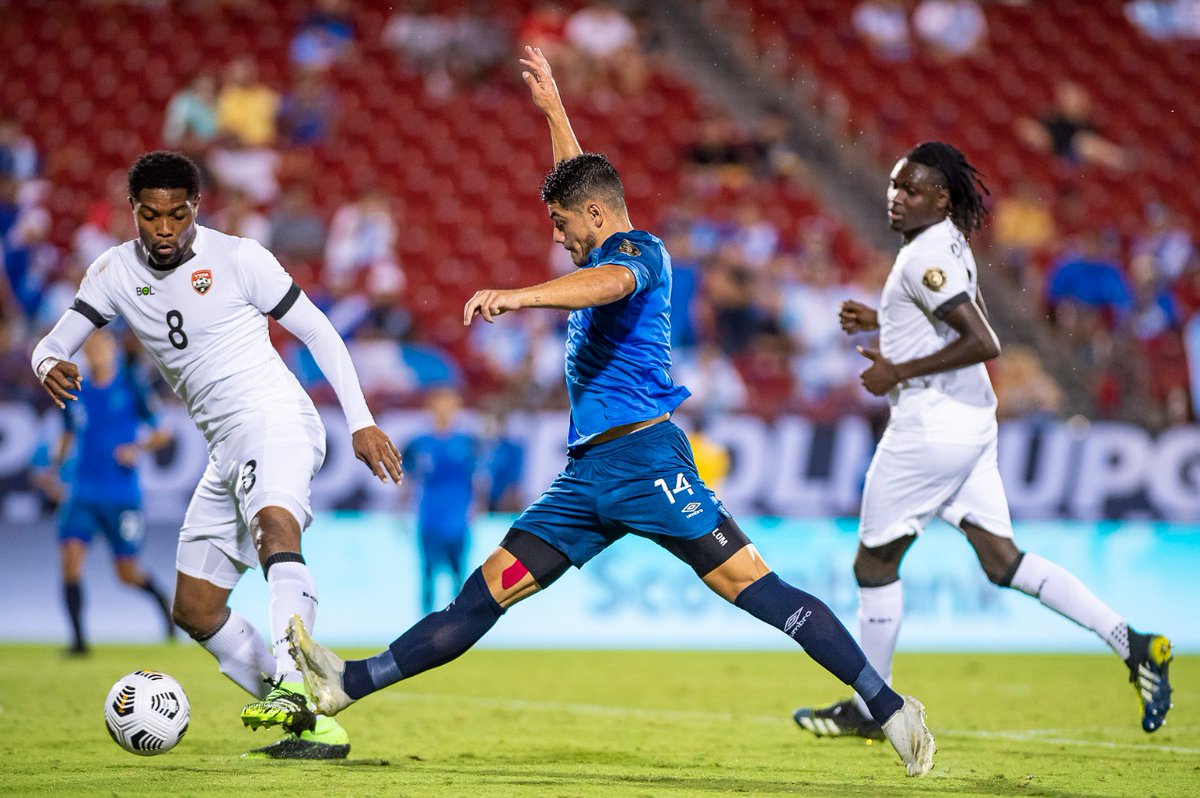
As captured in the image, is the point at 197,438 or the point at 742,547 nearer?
the point at 742,547

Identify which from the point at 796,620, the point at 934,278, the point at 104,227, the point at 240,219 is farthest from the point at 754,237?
the point at 796,620

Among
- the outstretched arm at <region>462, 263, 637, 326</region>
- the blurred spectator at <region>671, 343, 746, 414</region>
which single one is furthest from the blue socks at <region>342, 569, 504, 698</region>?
the blurred spectator at <region>671, 343, 746, 414</region>

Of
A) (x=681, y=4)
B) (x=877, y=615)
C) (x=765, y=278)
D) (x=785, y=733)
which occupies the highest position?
(x=681, y=4)

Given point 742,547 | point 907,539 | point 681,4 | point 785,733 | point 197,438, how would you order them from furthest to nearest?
point 681,4
point 197,438
point 785,733
point 907,539
point 742,547

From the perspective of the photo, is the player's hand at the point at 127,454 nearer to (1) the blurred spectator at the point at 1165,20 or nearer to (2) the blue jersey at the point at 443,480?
(2) the blue jersey at the point at 443,480

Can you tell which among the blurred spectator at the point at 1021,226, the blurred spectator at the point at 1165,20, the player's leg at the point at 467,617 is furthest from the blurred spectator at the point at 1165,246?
the player's leg at the point at 467,617

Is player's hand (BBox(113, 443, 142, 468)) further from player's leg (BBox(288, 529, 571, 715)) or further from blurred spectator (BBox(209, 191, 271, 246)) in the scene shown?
player's leg (BBox(288, 529, 571, 715))

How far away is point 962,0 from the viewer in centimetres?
2188

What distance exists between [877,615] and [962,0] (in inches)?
651

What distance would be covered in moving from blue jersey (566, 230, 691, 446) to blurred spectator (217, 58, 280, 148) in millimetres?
12959

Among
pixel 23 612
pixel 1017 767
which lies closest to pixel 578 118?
pixel 23 612

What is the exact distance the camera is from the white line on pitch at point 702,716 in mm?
7605

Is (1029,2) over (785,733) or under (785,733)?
over

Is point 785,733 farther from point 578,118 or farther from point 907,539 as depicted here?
point 578,118
